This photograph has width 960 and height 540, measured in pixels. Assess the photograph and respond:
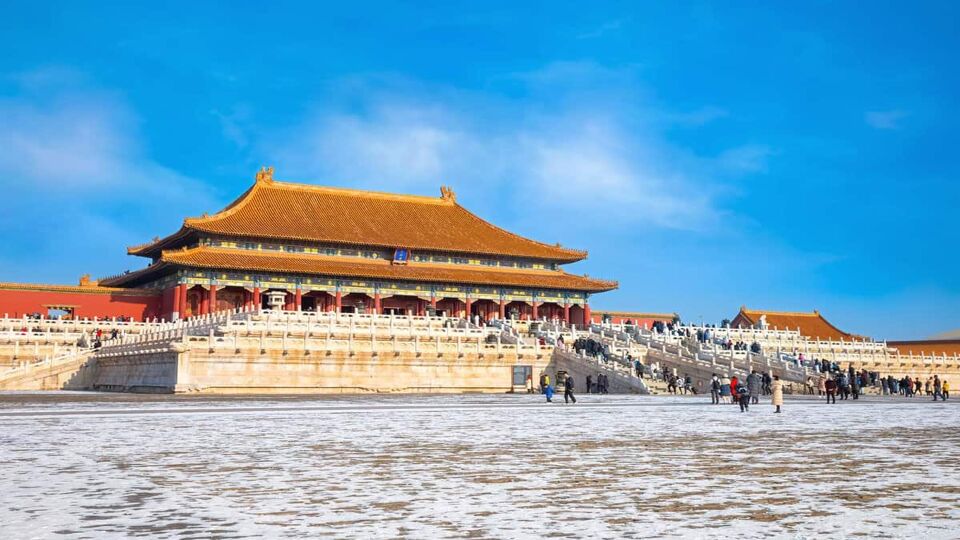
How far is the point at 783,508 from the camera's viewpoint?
7695 mm

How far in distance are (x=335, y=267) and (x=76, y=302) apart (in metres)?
14.9

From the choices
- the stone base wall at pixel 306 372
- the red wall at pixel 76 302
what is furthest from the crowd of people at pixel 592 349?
the red wall at pixel 76 302

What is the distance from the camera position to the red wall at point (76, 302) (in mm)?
51281

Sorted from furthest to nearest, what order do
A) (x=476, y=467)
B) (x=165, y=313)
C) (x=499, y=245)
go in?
(x=499, y=245), (x=165, y=313), (x=476, y=467)

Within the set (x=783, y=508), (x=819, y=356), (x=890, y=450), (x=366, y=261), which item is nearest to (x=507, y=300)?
(x=366, y=261)

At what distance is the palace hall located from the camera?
54969mm

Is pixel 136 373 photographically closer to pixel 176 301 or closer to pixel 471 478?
pixel 176 301

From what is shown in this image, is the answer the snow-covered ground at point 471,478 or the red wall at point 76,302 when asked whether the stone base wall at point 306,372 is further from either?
the red wall at point 76,302

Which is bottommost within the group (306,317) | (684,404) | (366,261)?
(684,404)

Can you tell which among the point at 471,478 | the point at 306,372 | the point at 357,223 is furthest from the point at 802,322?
the point at 471,478

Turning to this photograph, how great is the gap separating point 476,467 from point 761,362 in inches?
1231

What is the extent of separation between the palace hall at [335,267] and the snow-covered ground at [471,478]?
35.8 metres

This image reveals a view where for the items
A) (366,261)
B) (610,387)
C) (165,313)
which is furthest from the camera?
(366,261)

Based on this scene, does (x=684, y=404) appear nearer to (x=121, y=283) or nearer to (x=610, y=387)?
(x=610, y=387)
